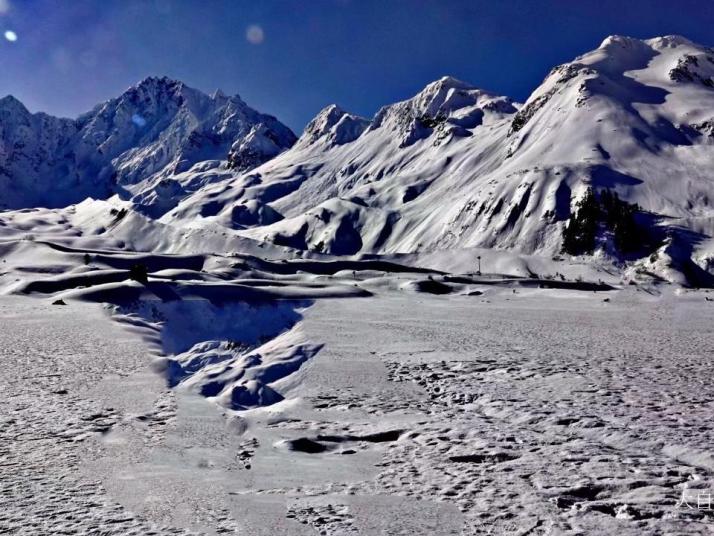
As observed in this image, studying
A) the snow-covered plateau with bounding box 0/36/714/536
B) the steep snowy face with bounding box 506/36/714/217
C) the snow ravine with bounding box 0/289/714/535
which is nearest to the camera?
the snow ravine with bounding box 0/289/714/535

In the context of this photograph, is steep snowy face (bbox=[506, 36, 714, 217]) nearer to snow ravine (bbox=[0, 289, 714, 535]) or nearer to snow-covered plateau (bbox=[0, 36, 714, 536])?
snow-covered plateau (bbox=[0, 36, 714, 536])

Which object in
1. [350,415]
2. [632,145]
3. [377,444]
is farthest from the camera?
[632,145]

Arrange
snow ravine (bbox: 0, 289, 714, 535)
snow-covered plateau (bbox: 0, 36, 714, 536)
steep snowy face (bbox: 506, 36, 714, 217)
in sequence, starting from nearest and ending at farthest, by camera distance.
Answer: snow ravine (bbox: 0, 289, 714, 535) < snow-covered plateau (bbox: 0, 36, 714, 536) < steep snowy face (bbox: 506, 36, 714, 217)

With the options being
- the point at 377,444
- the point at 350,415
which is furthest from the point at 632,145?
the point at 377,444

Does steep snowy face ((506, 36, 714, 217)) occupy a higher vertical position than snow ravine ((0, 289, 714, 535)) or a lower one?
higher

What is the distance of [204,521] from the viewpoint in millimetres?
9523

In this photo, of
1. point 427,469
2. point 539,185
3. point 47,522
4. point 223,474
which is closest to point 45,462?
point 47,522

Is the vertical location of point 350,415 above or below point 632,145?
below

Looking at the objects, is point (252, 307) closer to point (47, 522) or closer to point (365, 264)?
point (47, 522)

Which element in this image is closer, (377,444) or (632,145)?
(377,444)

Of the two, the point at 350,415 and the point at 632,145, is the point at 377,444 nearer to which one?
the point at 350,415

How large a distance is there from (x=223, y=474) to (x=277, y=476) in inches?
46.7

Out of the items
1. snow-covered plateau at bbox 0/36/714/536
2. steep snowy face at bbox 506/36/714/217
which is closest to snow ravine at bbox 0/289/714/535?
snow-covered plateau at bbox 0/36/714/536

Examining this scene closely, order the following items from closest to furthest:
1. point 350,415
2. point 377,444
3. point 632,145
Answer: point 377,444 < point 350,415 < point 632,145
